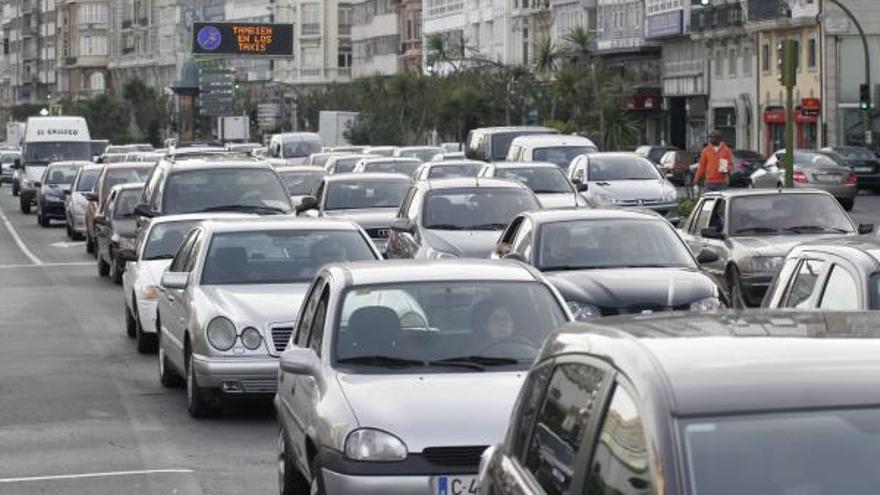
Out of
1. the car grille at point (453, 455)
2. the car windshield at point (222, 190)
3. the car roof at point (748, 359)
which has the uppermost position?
the car windshield at point (222, 190)

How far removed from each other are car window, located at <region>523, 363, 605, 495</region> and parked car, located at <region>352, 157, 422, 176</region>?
35779mm

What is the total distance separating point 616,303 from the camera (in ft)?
A: 56.4

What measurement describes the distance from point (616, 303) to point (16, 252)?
87.6 ft

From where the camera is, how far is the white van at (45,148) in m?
63.7

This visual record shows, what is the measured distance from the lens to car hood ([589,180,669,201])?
125 ft

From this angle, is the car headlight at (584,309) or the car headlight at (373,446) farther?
the car headlight at (584,309)

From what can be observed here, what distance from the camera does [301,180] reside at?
39.8 metres

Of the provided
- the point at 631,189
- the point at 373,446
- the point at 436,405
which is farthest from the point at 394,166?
the point at 373,446

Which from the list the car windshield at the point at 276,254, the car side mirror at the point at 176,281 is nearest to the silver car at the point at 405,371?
the car windshield at the point at 276,254

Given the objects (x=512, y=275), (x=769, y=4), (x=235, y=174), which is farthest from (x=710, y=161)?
(x=769, y=4)

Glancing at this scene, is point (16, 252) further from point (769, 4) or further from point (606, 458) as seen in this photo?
point (769, 4)

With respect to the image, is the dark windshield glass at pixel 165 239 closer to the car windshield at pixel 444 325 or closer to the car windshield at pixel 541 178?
the car windshield at pixel 541 178

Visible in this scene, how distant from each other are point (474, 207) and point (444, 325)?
1470 cm

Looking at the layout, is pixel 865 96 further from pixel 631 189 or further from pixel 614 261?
pixel 614 261
